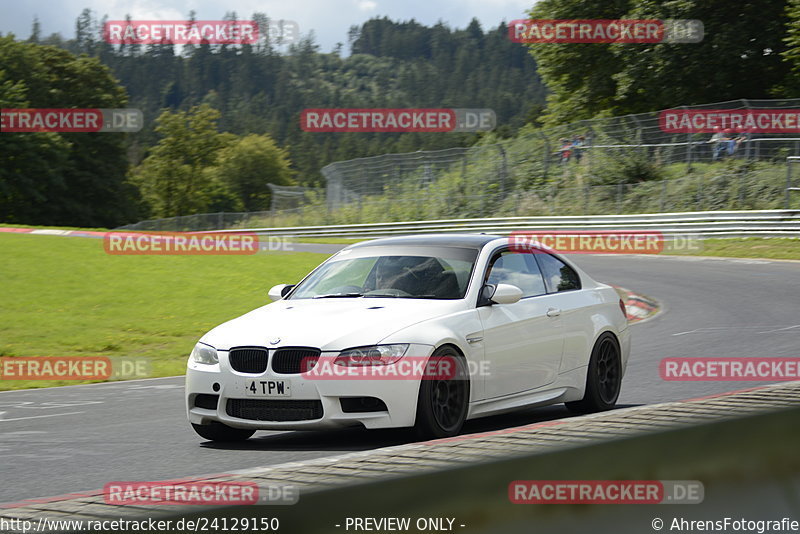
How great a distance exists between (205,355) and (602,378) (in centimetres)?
348

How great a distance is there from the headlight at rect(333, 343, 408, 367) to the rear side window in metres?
2.08

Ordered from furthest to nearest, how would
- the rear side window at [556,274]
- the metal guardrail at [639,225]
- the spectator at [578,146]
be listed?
the spectator at [578,146] < the metal guardrail at [639,225] < the rear side window at [556,274]

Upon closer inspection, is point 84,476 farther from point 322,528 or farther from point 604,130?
point 604,130

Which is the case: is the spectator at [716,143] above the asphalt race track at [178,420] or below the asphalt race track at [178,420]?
above

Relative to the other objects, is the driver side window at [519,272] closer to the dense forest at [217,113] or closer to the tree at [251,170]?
the dense forest at [217,113]

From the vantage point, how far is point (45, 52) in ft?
284

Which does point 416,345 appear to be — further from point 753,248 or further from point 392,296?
point 753,248

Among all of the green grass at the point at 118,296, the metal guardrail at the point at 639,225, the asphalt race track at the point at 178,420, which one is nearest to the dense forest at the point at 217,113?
the metal guardrail at the point at 639,225

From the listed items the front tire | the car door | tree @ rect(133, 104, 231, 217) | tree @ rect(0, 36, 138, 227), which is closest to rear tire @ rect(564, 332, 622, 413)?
the car door

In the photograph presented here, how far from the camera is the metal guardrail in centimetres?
3131

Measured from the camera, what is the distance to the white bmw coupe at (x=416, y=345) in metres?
7.13

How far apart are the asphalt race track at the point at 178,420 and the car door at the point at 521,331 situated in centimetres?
43

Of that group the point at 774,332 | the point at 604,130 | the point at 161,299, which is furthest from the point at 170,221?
the point at 774,332

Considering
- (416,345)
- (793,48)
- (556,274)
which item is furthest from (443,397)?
(793,48)
